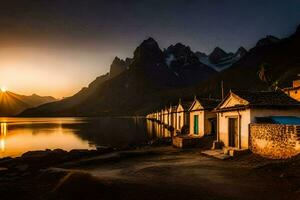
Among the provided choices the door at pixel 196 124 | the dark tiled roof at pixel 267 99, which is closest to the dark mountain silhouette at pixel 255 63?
the door at pixel 196 124

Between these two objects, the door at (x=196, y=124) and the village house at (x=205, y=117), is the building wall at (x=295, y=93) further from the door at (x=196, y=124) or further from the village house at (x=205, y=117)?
the door at (x=196, y=124)

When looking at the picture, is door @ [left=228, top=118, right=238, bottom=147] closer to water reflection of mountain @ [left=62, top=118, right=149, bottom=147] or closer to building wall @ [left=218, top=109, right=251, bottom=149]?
building wall @ [left=218, top=109, right=251, bottom=149]

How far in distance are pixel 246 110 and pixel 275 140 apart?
477 cm

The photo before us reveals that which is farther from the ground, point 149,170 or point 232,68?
point 232,68

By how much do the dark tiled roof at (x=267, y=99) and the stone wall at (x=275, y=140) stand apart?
7.13 feet

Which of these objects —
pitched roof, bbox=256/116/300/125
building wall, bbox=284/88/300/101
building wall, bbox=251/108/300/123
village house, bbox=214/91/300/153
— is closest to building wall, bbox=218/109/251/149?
village house, bbox=214/91/300/153

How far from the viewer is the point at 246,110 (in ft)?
79.5

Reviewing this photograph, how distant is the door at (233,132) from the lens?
86.4ft

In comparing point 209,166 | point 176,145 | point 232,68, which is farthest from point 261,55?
point 209,166

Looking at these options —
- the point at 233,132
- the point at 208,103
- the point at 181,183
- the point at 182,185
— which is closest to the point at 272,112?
the point at 233,132

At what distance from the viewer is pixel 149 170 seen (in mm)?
20578

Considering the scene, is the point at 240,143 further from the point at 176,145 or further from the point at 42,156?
the point at 42,156

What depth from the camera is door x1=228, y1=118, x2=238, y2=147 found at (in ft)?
86.4

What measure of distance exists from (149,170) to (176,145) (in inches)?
656
